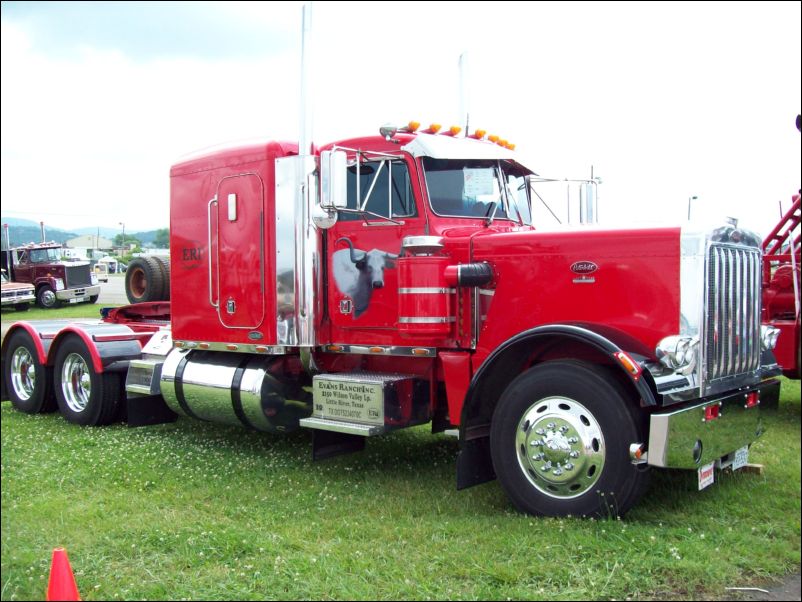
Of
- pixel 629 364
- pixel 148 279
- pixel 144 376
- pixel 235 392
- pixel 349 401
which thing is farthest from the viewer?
pixel 148 279

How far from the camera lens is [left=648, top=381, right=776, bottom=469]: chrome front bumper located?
15.1 ft

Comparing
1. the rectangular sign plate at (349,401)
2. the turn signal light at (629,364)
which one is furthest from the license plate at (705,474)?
the rectangular sign plate at (349,401)

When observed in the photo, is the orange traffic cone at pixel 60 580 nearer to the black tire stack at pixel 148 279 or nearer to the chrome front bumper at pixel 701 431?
the chrome front bumper at pixel 701 431

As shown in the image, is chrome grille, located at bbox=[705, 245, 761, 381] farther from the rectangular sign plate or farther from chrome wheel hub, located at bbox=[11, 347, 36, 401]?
chrome wheel hub, located at bbox=[11, 347, 36, 401]

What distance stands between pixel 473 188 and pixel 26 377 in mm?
6473

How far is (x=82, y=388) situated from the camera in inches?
360

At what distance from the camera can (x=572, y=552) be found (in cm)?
440

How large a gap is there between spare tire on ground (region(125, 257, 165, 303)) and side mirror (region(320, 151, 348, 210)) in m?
4.93

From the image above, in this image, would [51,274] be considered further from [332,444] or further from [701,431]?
[701,431]

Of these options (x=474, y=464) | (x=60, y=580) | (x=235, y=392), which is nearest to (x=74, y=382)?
(x=235, y=392)

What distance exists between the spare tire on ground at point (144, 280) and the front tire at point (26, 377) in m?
1.37

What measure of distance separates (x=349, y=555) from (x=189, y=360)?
3.85m

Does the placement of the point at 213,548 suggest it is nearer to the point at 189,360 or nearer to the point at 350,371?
the point at 350,371

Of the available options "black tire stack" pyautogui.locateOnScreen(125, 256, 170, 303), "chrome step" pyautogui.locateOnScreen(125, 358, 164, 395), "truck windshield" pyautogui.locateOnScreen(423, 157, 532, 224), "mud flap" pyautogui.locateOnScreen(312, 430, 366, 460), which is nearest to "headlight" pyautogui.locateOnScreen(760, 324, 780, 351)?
"truck windshield" pyautogui.locateOnScreen(423, 157, 532, 224)
